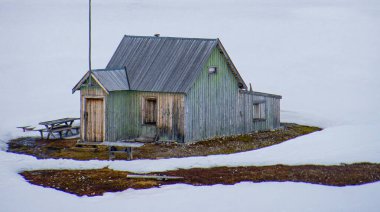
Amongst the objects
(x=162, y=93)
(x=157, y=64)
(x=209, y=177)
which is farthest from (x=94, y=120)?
(x=209, y=177)

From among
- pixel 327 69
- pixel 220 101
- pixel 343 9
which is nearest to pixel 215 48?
pixel 220 101

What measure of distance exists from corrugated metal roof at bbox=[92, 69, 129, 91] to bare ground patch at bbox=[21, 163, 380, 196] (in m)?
7.84

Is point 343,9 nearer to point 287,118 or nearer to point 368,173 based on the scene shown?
point 287,118

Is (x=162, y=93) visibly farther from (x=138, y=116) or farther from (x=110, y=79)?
(x=110, y=79)

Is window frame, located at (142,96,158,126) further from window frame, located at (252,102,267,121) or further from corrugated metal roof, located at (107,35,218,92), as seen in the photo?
window frame, located at (252,102,267,121)

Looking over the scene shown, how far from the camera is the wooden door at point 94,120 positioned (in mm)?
40812

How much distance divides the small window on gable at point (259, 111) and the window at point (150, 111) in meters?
8.58

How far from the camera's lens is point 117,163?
3534 cm

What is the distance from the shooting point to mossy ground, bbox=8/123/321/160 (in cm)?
3811

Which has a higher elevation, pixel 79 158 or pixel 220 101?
pixel 220 101

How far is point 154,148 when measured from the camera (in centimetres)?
3991

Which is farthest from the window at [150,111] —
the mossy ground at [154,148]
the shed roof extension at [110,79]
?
the mossy ground at [154,148]

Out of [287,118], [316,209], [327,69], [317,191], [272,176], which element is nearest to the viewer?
[316,209]

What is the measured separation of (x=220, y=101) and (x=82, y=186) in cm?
1573
